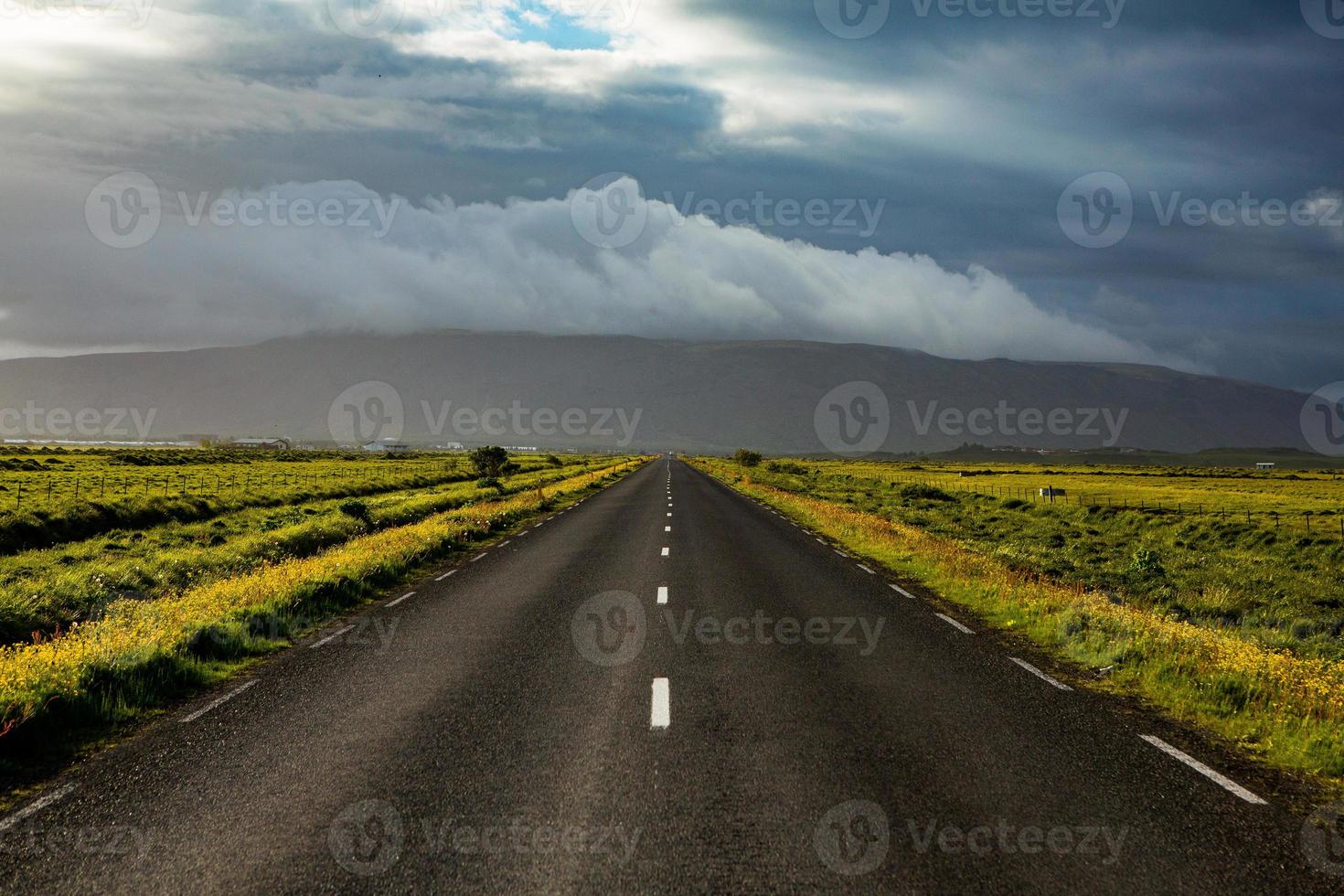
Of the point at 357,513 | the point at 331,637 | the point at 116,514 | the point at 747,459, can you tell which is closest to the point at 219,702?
the point at 331,637

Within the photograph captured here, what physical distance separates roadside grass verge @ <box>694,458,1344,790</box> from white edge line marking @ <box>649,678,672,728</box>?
4783 mm

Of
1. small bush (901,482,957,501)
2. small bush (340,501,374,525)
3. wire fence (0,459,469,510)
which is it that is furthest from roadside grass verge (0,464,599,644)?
small bush (901,482,957,501)

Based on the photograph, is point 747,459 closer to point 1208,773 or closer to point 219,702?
point 219,702

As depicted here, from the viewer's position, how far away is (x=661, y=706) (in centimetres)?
797

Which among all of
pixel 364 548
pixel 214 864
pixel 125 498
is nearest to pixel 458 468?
pixel 125 498

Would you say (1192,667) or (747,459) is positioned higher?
(1192,667)

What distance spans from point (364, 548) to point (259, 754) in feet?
44.4

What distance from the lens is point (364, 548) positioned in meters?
19.7

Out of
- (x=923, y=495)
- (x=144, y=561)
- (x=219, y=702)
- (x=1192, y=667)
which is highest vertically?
(x=1192, y=667)

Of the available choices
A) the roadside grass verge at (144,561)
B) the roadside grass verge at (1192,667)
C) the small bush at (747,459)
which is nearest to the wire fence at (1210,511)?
the roadside grass verge at (1192,667)

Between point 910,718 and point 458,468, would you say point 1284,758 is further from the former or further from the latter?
point 458,468

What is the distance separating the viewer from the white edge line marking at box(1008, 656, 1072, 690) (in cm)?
913

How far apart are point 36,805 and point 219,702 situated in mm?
2606

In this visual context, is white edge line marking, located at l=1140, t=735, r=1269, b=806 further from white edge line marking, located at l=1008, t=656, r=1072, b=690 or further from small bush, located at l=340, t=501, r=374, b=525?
small bush, located at l=340, t=501, r=374, b=525
